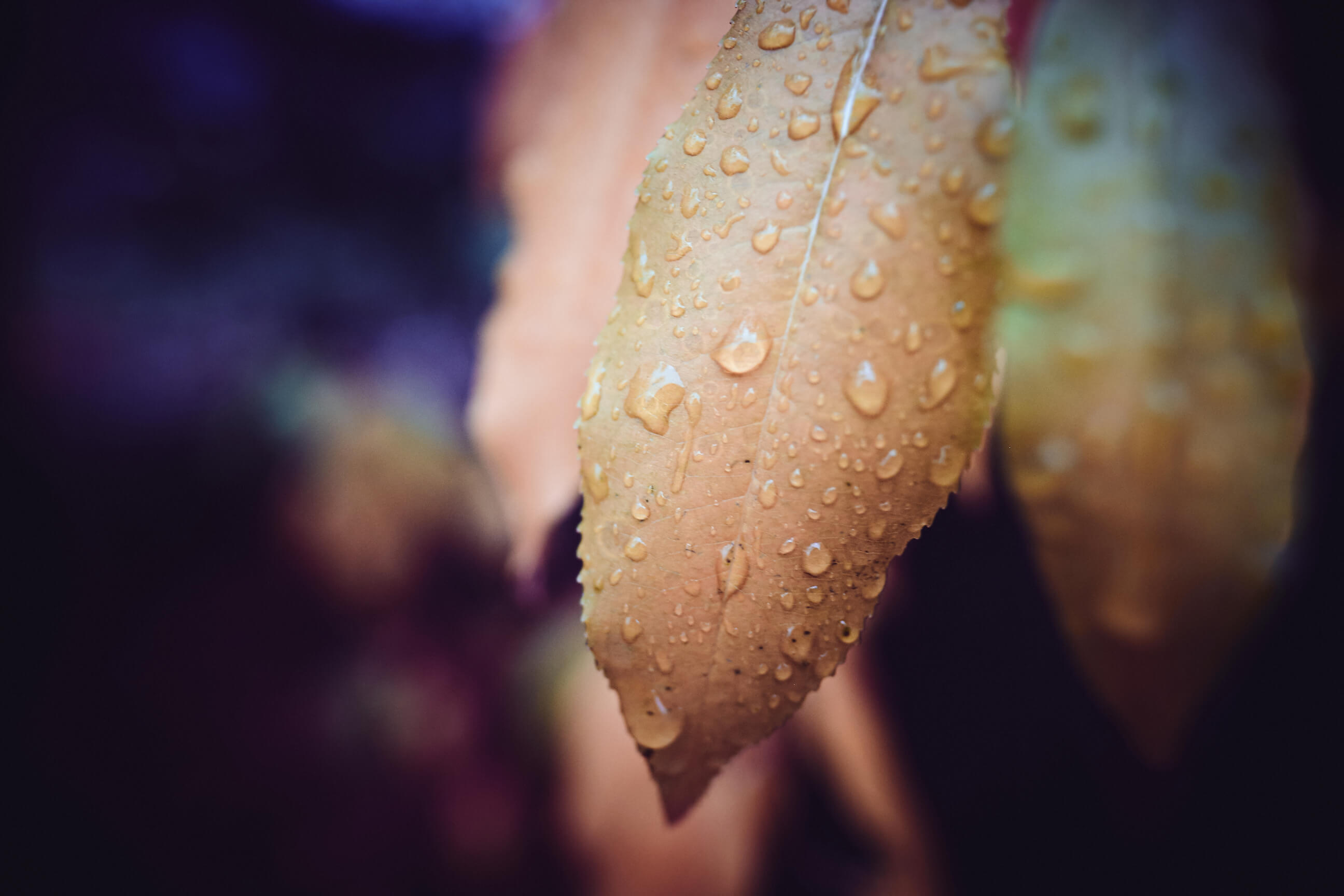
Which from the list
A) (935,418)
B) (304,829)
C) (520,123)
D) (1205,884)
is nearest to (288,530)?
(304,829)

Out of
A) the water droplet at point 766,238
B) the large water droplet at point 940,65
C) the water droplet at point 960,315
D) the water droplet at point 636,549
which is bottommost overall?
the water droplet at point 636,549

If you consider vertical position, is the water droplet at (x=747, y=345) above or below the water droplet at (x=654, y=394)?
above

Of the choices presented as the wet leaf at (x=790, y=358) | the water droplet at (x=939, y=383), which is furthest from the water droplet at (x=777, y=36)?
the water droplet at (x=939, y=383)

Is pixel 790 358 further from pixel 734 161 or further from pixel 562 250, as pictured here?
pixel 562 250

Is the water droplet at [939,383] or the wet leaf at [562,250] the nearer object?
the water droplet at [939,383]

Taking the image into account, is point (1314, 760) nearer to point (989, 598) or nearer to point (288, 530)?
point (989, 598)

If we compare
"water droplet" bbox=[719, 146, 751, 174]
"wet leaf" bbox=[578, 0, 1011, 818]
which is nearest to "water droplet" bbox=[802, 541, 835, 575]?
"wet leaf" bbox=[578, 0, 1011, 818]

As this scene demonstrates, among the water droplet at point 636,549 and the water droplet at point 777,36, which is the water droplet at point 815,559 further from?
the water droplet at point 777,36
